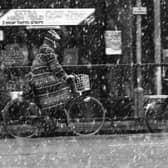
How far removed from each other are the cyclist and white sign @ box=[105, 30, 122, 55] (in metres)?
2.21

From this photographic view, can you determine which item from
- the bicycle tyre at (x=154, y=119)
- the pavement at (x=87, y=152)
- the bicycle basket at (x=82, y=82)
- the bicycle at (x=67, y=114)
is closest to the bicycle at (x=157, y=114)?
the bicycle tyre at (x=154, y=119)

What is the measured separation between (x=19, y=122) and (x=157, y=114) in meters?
2.77

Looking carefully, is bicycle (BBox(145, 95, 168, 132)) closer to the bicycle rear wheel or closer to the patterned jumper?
the bicycle rear wheel

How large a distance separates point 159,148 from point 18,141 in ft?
8.98

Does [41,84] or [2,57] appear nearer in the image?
[41,84]

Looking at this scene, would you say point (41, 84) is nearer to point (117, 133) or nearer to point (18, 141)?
point (18, 141)

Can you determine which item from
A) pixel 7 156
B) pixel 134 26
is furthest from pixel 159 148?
pixel 134 26

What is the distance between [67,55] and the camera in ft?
39.3

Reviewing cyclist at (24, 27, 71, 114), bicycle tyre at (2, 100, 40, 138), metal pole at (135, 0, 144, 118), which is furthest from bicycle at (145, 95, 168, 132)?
bicycle tyre at (2, 100, 40, 138)

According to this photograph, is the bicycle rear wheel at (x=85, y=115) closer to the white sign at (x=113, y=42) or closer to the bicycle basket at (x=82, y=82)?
the bicycle basket at (x=82, y=82)

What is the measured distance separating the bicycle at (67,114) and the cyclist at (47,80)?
110 mm

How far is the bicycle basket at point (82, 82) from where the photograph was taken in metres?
10.4

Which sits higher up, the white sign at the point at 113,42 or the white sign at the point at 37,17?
the white sign at the point at 37,17

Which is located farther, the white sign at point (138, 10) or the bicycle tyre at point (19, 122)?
the white sign at point (138, 10)
